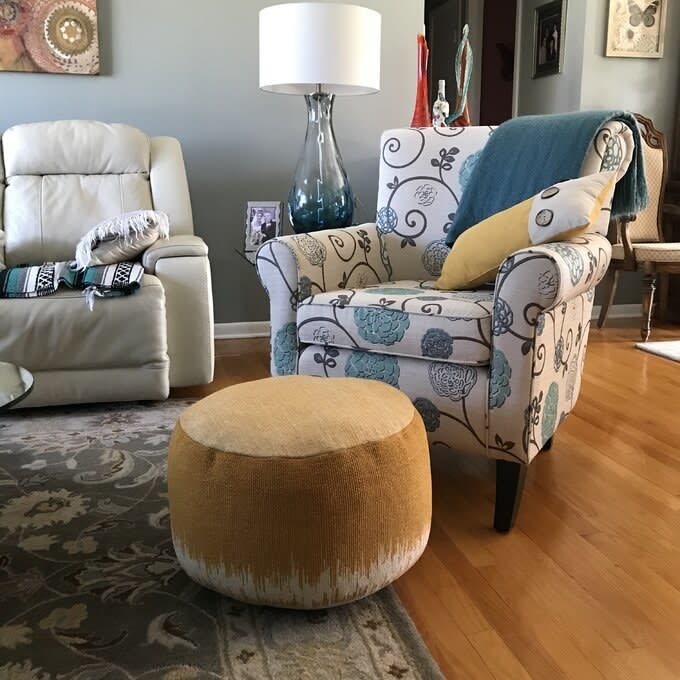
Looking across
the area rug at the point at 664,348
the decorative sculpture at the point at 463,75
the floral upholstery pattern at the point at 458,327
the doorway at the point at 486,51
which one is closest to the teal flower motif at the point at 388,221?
the floral upholstery pattern at the point at 458,327

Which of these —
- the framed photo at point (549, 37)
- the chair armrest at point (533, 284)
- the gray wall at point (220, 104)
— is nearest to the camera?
the chair armrest at point (533, 284)

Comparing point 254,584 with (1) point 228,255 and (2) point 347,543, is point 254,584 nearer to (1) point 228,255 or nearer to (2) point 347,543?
(2) point 347,543

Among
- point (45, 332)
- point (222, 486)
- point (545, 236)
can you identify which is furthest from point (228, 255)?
point (222, 486)

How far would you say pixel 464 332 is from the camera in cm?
163

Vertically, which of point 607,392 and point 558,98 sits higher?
point 558,98

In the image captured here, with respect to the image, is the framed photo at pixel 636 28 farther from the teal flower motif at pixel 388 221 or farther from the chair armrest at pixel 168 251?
the chair armrest at pixel 168 251

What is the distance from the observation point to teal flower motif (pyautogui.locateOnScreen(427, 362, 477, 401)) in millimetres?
1649

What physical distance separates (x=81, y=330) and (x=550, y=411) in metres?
1.45

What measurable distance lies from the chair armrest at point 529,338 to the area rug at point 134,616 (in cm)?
44

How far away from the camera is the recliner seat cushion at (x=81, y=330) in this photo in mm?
2293

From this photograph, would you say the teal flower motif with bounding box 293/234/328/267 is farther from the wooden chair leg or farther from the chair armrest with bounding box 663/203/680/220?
the wooden chair leg

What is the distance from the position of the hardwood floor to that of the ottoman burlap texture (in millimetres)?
166

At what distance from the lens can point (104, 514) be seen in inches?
66.9

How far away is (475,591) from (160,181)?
83.3 inches
